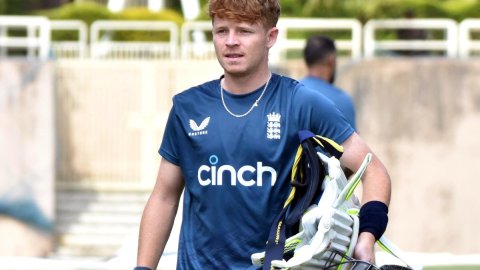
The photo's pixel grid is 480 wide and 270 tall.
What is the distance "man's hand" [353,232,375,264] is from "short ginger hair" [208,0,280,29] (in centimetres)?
78

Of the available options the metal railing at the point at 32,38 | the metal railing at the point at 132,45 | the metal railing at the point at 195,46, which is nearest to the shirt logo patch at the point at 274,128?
the metal railing at the point at 32,38

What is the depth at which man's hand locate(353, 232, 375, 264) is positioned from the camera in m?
4.58

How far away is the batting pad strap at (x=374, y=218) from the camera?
4.67 m

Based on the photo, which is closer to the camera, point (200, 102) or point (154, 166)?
point (200, 102)

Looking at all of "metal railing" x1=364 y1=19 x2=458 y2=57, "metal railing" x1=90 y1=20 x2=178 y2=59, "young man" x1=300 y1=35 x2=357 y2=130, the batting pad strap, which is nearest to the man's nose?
the batting pad strap

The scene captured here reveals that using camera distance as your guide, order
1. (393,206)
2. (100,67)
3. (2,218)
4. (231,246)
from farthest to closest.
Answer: (100,67)
(2,218)
(393,206)
(231,246)

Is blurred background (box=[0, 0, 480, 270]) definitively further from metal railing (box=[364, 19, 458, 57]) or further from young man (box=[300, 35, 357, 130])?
young man (box=[300, 35, 357, 130])

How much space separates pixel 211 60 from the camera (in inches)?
826

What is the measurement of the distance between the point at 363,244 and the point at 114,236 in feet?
53.2

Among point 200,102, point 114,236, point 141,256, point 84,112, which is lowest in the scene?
point 114,236

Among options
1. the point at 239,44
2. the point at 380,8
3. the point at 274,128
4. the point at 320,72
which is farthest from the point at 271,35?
the point at 380,8

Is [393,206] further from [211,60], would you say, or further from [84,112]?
[84,112]

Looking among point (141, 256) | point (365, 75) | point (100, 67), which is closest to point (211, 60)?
point (100, 67)

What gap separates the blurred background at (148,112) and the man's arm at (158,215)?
12746mm
